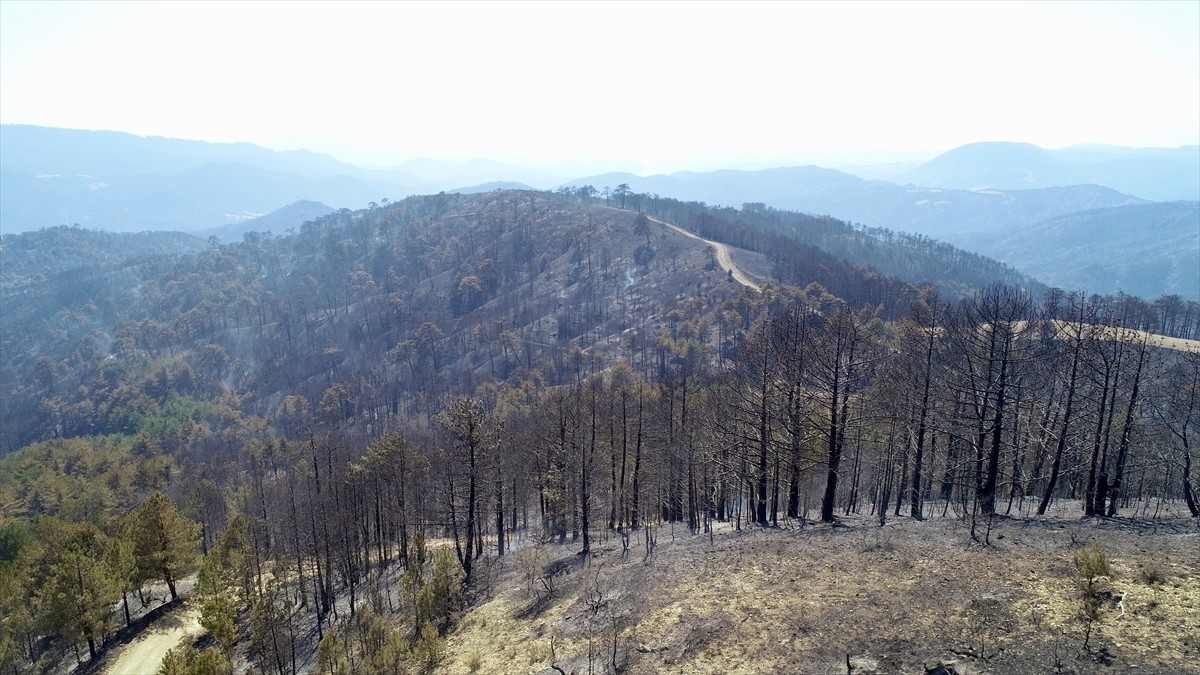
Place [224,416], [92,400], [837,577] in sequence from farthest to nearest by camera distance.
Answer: [92,400]
[224,416]
[837,577]

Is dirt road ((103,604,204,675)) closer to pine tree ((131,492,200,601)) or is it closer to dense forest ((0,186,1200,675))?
dense forest ((0,186,1200,675))

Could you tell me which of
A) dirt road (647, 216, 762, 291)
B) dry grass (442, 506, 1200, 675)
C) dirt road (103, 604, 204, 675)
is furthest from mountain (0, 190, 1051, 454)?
dry grass (442, 506, 1200, 675)

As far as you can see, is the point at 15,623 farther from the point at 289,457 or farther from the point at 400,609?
the point at 289,457

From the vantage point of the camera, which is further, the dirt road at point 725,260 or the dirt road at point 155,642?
the dirt road at point 725,260

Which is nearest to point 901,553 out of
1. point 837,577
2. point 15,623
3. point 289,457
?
point 837,577

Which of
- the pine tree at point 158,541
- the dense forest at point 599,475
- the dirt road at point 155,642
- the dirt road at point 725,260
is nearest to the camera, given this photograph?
the dense forest at point 599,475

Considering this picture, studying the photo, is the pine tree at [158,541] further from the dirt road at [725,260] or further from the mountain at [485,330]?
the dirt road at [725,260]

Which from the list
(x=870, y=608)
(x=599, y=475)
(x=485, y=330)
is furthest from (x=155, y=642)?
(x=485, y=330)

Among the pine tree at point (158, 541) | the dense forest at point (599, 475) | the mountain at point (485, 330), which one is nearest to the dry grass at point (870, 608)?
the dense forest at point (599, 475)
